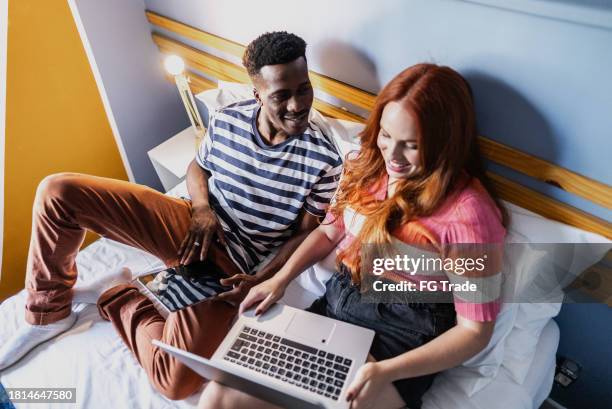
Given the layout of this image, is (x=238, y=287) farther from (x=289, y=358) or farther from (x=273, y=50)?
(x=273, y=50)

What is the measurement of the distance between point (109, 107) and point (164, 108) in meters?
0.28

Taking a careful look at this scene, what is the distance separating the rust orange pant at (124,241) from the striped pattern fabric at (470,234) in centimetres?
67

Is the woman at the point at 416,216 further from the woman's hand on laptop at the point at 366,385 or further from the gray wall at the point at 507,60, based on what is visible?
the gray wall at the point at 507,60

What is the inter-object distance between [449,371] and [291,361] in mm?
418

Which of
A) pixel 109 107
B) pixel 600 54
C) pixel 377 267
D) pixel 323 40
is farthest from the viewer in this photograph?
pixel 109 107

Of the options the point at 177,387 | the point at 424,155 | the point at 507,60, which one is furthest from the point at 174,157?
the point at 507,60

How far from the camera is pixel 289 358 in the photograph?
1034mm

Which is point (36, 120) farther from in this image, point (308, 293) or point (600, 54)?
point (600, 54)

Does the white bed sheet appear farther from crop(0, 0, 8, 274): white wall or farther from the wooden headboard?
crop(0, 0, 8, 274): white wall

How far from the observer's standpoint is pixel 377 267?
1094mm

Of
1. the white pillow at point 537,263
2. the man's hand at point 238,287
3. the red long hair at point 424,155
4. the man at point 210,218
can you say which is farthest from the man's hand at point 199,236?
the white pillow at point 537,263

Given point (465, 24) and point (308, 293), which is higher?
point (465, 24)

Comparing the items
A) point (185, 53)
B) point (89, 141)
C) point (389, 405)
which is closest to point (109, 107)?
point (89, 141)

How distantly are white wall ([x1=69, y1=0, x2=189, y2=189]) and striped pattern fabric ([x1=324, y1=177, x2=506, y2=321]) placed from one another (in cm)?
157
